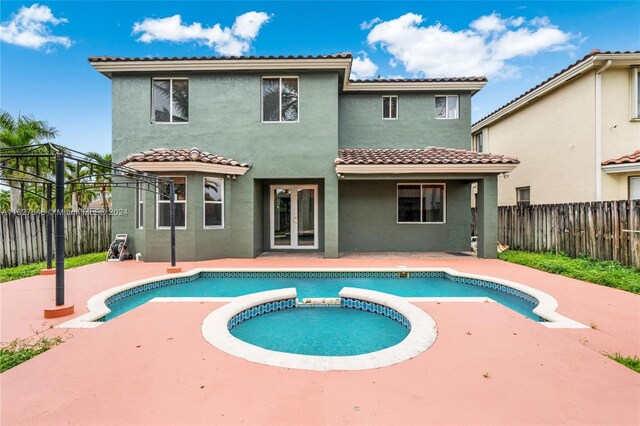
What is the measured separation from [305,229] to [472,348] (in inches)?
378

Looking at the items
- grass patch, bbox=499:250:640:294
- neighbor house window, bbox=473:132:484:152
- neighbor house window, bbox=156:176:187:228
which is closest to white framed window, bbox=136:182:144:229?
neighbor house window, bbox=156:176:187:228

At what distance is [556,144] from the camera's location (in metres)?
12.2

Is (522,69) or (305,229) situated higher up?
(522,69)

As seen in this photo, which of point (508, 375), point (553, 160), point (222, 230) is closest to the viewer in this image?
point (508, 375)

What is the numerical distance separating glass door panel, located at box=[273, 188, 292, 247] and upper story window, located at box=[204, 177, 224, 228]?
2627mm

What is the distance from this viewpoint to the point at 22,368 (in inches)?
123

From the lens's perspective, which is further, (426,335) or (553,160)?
(553,160)

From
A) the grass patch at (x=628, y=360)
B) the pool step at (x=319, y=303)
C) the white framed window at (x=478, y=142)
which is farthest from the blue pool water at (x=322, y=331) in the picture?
the white framed window at (x=478, y=142)

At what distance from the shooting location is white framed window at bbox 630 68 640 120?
10273 millimetres

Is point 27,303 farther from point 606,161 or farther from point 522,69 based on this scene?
point 522,69

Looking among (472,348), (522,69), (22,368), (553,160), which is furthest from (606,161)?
(22,368)

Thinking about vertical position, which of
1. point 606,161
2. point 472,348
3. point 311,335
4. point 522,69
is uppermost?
point 522,69

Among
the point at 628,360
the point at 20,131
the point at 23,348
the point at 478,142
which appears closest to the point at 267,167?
the point at 23,348

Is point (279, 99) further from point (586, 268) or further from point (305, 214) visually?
point (586, 268)
